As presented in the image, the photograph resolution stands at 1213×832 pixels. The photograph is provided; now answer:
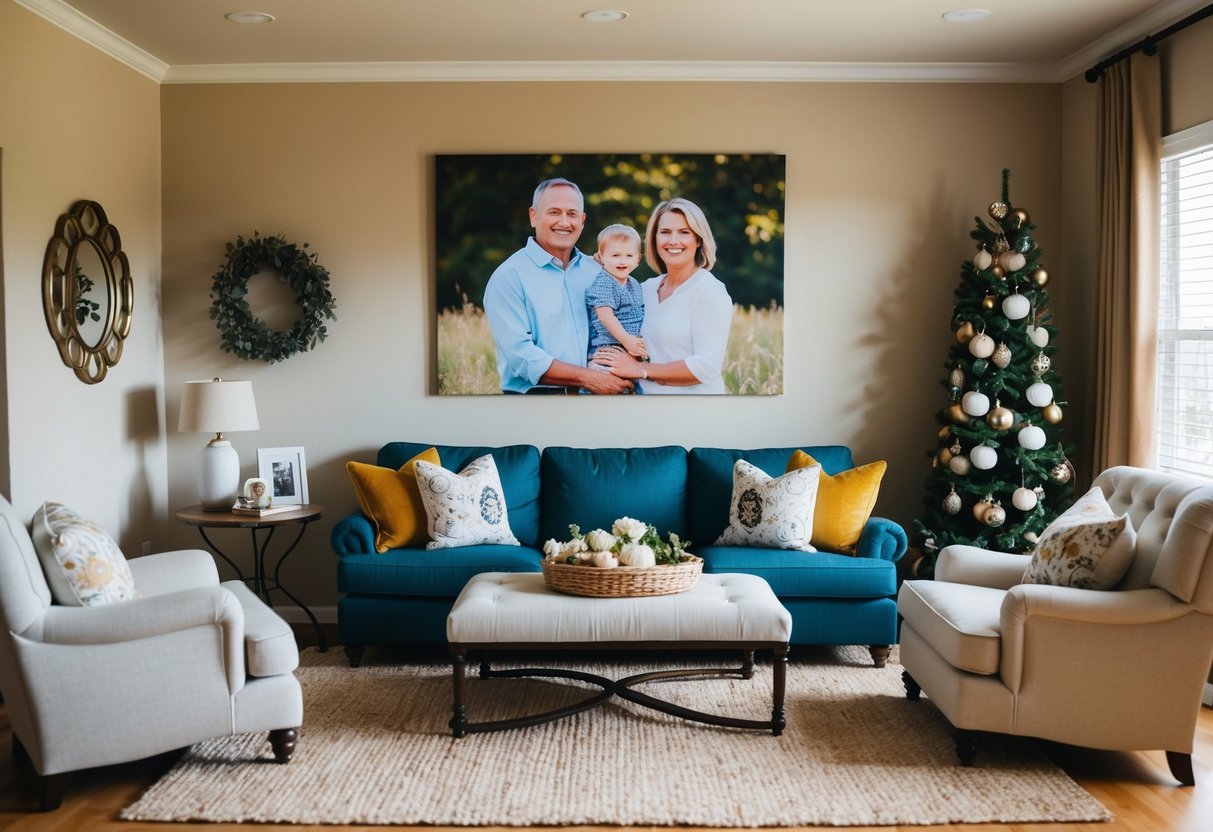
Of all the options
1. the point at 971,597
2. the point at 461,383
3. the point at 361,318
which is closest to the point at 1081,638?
the point at 971,597

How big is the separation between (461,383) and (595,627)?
2090mm

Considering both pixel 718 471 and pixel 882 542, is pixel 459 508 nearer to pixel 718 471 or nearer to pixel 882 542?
pixel 718 471

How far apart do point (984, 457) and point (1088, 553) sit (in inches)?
54.5

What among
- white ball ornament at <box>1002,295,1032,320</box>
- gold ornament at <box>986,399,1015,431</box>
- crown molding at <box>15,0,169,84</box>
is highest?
crown molding at <box>15,0,169,84</box>

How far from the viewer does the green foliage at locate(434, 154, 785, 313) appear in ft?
16.9

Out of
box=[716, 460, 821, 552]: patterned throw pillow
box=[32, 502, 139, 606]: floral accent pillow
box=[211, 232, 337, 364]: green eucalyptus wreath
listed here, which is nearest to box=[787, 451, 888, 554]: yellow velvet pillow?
box=[716, 460, 821, 552]: patterned throw pillow

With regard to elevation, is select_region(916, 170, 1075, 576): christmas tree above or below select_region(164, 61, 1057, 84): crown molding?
below

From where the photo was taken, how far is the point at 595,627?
347 cm

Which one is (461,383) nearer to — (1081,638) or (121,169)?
(121,169)

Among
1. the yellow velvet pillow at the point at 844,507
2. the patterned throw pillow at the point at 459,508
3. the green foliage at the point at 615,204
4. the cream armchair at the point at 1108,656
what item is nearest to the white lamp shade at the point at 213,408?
the patterned throw pillow at the point at 459,508

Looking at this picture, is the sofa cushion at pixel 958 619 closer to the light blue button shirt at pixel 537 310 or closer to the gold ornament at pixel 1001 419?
the gold ornament at pixel 1001 419

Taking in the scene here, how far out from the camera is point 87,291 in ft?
14.8

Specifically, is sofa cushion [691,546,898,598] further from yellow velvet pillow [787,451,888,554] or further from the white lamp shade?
the white lamp shade

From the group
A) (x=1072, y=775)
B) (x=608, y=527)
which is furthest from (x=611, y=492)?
(x=1072, y=775)
